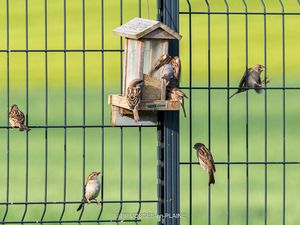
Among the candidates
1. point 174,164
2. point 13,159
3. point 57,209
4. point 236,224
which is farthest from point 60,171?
point 174,164

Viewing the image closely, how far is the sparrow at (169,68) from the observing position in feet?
26.3

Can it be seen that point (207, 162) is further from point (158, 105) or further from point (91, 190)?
point (91, 190)

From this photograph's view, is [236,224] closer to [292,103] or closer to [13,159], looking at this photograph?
[13,159]

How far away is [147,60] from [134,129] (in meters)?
10.7

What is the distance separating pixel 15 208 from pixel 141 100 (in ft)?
16.7

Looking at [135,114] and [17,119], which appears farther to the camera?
[17,119]

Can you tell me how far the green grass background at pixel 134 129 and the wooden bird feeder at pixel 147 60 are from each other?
0.75 meters

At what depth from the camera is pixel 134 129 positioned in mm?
18844

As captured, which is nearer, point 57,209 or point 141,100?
point 141,100

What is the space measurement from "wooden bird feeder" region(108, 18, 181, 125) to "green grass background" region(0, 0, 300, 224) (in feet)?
2.47

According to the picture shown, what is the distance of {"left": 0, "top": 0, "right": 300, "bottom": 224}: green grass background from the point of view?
1403 centimetres

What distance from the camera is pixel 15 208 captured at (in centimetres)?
1276

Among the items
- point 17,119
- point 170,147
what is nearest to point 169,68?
point 170,147

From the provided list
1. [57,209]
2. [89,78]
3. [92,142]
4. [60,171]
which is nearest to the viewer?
[57,209]
